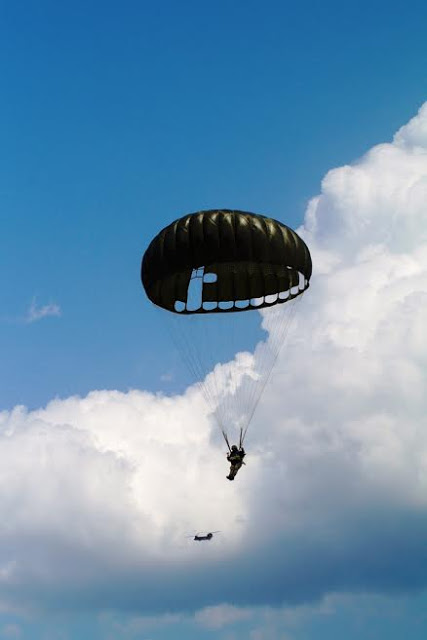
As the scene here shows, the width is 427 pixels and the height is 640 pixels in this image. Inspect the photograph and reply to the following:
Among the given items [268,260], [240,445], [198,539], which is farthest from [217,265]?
[198,539]

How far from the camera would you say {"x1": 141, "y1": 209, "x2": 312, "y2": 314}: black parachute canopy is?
60.2 m

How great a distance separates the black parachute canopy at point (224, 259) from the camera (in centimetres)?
6019

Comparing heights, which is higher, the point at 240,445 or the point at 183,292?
the point at 183,292

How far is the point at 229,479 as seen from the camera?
5944 centimetres

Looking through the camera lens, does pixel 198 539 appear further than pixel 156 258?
Yes

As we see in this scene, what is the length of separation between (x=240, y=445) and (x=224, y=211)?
13.4 meters

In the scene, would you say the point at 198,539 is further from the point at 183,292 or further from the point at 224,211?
the point at 224,211

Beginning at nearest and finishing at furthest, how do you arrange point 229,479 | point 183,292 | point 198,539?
point 229,479 < point 183,292 < point 198,539

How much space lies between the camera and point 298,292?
65.1 meters

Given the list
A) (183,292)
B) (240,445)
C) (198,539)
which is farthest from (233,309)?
(198,539)

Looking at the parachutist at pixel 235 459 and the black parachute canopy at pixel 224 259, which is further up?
the black parachute canopy at pixel 224 259

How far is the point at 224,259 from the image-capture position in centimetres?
6022

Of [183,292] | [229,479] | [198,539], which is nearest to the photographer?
[229,479]

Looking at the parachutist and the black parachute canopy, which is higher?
the black parachute canopy
